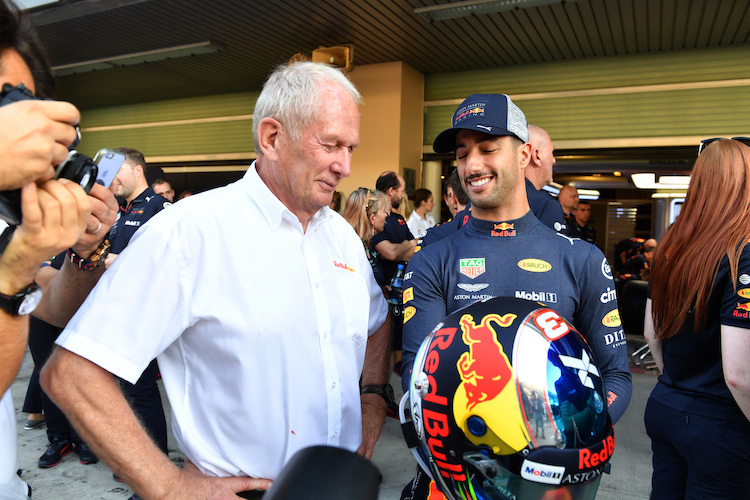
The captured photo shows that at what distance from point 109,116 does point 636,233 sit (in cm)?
1178

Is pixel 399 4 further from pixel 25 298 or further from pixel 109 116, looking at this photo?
pixel 109 116

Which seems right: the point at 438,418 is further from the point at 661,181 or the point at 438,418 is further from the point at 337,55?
the point at 661,181

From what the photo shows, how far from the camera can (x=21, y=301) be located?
33.7 inches

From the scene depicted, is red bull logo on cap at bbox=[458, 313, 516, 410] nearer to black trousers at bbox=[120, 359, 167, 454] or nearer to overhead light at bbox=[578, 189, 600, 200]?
black trousers at bbox=[120, 359, 167, 454]

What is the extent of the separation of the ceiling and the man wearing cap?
516 centimetres

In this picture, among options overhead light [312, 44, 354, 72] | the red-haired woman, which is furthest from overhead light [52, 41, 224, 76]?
the red-haired woman

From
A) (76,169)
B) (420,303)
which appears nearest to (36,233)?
(76,169)

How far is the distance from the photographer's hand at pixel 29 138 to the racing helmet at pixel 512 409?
727 millimetres

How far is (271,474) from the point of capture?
1356mm

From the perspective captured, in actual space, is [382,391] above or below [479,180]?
below

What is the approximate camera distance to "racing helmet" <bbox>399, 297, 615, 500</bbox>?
0.90 metres

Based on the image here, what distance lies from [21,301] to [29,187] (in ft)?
0.72

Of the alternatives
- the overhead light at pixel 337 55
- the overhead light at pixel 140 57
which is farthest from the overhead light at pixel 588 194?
the overhead light at pixel 140 57

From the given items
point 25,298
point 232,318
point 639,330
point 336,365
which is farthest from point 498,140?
point 639,330
